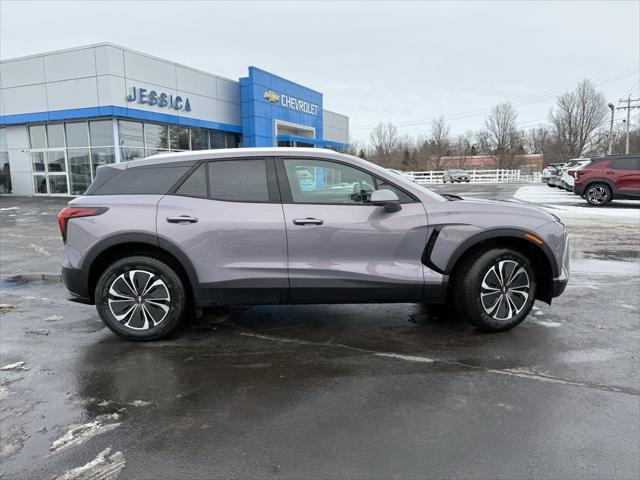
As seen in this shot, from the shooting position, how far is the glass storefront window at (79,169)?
74.8 feet

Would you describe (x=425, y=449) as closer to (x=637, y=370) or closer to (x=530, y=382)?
(x=530, y=382)

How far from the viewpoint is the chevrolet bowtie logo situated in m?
29.2

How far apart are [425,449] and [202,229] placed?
266cm

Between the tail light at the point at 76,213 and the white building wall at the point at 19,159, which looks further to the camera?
the white building wall at the point at 19,159

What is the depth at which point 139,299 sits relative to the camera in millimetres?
4527

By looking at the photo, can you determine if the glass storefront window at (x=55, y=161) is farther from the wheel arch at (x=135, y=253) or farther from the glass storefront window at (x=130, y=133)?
the wheel arch at (x=135, y=253)

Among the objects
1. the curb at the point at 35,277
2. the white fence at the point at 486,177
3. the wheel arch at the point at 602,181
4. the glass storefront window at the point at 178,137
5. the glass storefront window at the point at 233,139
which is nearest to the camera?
the curb at the point at 35,277

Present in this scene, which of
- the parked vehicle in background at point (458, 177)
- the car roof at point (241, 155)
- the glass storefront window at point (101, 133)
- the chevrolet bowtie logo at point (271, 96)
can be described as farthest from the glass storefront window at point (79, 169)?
the parked vehicle in background at point (458, 177)

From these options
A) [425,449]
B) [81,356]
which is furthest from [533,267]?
[81,356]

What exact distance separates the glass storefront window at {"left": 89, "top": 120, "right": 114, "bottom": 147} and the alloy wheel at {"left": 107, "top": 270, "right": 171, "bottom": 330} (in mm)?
19465

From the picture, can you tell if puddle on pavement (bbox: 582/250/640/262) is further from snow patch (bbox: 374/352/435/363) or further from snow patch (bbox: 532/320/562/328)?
snow patch (bbox: 374/352/435/363)

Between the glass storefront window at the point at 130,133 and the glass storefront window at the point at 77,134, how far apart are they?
6.11ft

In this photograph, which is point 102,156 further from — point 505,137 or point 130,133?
point 505,137

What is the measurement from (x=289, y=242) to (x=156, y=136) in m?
21.6
